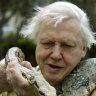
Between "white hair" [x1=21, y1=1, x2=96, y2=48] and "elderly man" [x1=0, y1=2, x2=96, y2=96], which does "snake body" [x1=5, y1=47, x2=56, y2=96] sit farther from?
"white hair" [x1=21, y1=1, x2=96, y2=48]

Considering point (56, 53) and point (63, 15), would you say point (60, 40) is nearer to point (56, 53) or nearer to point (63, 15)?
point (56, 53)

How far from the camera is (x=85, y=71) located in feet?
10.9

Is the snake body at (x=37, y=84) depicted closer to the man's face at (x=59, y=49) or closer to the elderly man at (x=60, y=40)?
the elderly man at (x=60, y=40)

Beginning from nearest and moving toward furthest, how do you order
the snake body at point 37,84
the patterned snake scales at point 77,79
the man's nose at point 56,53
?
the snake body at point 37,84 → the patterned snake scales at point 77,79 → the man's nose at point 56,53

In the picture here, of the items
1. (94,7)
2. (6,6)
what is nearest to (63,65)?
(94,7)

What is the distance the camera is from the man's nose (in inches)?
122

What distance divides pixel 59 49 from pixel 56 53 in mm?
48

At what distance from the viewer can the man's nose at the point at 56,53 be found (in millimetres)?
3102

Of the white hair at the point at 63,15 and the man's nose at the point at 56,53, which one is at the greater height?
the white hair at the point at 63,15

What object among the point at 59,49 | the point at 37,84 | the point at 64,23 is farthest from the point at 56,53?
the point at 37,84

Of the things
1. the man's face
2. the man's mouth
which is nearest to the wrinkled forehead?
the man's face

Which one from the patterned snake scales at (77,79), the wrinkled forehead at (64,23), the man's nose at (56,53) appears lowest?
the patterned snake scales at (77,79)

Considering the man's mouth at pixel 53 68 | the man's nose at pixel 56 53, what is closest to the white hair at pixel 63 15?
the man's nose at pixel 56 53

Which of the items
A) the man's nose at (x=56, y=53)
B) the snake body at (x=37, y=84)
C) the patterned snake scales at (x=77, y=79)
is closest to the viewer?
the snake body at (x=37, y=84)
